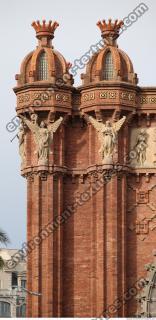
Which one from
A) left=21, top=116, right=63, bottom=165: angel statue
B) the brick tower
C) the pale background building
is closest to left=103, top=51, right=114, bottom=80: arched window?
the brick tower

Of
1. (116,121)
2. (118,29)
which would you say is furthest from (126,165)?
(118,29)

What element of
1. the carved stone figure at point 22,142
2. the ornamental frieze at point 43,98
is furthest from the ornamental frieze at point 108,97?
the carved stone figure at point 22,142

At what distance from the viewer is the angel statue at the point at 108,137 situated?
1668 inches

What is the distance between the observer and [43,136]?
42688mm

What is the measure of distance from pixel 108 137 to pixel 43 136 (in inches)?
79.9

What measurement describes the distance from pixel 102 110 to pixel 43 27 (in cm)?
339

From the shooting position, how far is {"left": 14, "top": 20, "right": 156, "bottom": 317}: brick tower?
42219 millimetres

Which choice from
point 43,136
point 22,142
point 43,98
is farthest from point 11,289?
point 43,98

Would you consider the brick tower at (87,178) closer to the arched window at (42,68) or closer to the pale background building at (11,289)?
the arched window at (42,68)

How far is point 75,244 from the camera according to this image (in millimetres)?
43031

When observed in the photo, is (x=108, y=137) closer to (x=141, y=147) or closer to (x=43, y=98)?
(x=141, y=147)

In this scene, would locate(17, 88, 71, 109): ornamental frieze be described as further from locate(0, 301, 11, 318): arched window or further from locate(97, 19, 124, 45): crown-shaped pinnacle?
locate(0, 301, 11, 318): arched window

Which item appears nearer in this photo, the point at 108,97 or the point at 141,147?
the point at 108,97

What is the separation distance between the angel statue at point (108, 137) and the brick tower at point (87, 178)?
31 mm
